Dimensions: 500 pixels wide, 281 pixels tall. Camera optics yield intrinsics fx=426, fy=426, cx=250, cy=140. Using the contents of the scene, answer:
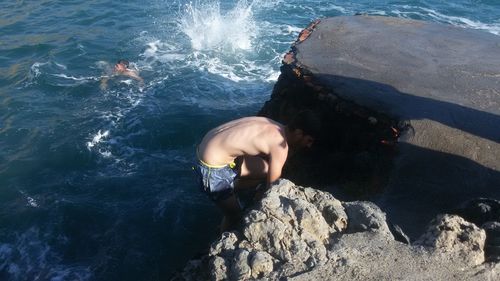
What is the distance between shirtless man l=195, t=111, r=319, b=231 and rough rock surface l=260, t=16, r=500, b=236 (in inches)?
43.9

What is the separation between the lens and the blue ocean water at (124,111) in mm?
6090

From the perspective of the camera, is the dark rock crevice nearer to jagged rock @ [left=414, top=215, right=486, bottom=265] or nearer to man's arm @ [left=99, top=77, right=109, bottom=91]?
jagged rock @ [left=414, top=215, right=486, bottom=265]

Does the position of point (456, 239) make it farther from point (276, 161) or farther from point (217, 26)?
point (217, 26)

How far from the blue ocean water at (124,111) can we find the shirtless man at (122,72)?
0.17 meters

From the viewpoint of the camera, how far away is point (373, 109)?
5.49 meters

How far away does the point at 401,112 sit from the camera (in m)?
5.39

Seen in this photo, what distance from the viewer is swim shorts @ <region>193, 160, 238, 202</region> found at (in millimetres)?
4438

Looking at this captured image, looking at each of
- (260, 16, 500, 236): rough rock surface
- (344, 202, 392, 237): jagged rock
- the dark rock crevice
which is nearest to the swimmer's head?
(260, 16, 500, 236): rough rock surface

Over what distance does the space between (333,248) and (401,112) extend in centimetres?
289

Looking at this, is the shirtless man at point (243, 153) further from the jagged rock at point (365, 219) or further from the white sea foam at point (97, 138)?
the white sea foam at point (97, 138)

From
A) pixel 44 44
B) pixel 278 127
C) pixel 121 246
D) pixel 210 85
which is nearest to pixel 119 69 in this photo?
pixel 210 85

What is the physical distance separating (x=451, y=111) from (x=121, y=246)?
480 centimetres

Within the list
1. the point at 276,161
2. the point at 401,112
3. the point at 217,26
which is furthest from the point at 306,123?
the point at 217,26

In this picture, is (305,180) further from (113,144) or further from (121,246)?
(113,144)
